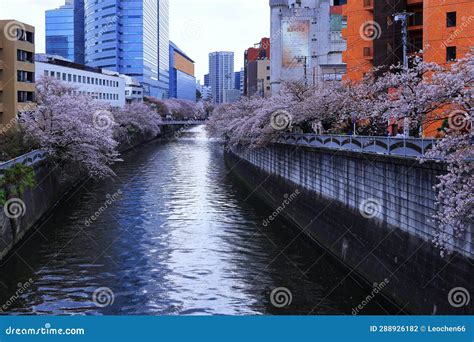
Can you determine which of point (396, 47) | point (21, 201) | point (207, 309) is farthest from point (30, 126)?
point (396, 47)

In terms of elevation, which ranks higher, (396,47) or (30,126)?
(396,47)

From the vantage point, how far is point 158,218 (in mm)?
34656

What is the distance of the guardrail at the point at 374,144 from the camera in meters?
18.8

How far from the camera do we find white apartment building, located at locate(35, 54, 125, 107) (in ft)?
307

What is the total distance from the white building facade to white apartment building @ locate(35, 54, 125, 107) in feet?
103

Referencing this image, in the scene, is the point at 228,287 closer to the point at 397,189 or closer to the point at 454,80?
the point at 397,189

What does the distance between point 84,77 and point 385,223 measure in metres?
94.7

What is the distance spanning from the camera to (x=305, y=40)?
316 ft

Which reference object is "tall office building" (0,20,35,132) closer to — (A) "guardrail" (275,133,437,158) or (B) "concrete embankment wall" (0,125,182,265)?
(B) "concrete embankment wall" (0,125,182,265)

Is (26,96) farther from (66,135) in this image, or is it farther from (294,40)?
(294,40)

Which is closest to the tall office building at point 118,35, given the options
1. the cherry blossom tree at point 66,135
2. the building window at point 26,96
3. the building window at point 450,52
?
the building window at point 26,96

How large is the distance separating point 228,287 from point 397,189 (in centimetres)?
686

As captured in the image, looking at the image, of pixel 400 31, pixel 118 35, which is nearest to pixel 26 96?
pixel 400 31

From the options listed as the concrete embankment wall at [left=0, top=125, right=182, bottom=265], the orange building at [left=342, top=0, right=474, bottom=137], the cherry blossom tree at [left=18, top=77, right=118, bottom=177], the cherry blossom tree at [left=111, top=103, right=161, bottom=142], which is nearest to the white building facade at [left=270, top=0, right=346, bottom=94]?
the cherry blossom tree at [left=111, top=103, right=161, bottom=142]
